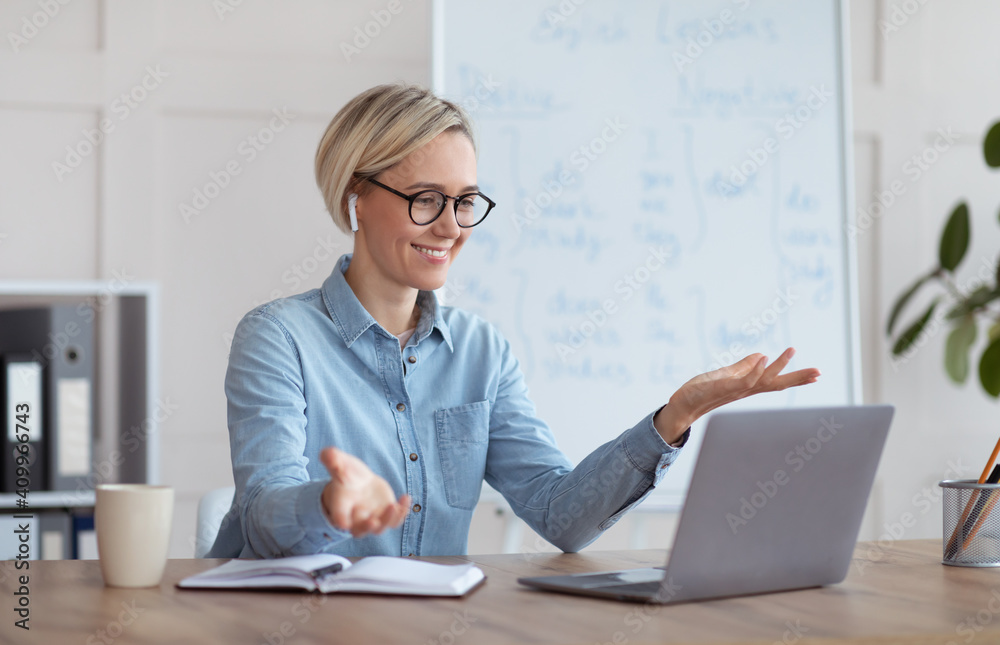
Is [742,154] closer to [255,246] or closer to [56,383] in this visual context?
[255,246]

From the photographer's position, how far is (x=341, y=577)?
37.3 inches

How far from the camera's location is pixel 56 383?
227 centimetres

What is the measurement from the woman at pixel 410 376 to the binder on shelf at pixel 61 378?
1.06 metres

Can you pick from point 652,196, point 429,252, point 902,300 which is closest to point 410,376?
point 429,252

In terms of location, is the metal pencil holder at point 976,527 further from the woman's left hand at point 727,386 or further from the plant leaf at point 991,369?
the plant leaf at point 991,369

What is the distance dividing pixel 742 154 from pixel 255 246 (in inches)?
51.6

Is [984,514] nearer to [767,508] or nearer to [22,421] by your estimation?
[767,508]

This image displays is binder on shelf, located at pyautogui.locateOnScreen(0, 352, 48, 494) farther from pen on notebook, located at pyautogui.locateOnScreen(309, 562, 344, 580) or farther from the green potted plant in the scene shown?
the green potted plant

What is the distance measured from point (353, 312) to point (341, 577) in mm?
595

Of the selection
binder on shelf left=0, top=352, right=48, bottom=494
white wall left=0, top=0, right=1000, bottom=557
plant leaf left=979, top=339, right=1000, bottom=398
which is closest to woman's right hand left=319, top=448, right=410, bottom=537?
binder on shelf left=0, top=352, right=48, bottom=494

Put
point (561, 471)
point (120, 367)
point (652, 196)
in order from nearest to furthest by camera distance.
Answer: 1. point (561, 471)
2. point (652, 196)
3. point (120, 367)

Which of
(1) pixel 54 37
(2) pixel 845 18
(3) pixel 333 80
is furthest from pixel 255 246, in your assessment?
(2) pixel 845 18

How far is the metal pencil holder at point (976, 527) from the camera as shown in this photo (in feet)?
3.72

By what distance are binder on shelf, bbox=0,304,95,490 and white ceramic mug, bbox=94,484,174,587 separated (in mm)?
1425
